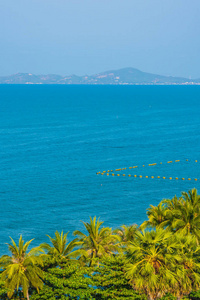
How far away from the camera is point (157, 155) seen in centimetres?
16862

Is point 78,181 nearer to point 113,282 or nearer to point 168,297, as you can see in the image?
point 113,282

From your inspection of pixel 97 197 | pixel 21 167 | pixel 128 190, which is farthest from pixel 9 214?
pixel 21 167

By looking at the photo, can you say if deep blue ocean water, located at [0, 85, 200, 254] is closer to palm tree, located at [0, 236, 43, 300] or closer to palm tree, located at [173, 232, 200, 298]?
palm tree, located at [0, 236, 43, 300]

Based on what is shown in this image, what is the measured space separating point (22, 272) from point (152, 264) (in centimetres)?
1307

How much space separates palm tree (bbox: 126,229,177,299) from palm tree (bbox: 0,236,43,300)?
30.6 ft

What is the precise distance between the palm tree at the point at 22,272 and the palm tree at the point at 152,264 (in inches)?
368

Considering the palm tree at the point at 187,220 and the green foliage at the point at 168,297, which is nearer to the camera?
the green foliage at the point at 168,297

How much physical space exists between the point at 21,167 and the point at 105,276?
331 ft

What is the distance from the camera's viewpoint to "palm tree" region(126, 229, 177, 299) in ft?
151

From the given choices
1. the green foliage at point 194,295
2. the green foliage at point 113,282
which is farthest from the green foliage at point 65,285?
the green foliage at point 194,295

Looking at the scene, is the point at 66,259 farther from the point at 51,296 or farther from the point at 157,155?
the point at 157,155

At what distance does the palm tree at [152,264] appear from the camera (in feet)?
151

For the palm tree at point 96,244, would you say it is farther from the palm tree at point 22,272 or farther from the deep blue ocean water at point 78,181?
the deep blue ocean water at point 78,181

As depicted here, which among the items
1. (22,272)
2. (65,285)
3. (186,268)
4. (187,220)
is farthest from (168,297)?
(187,220)
